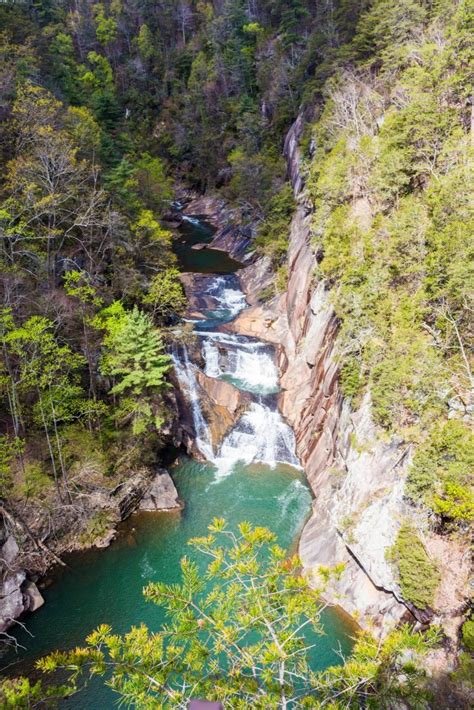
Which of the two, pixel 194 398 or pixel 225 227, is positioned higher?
pixel 225 227

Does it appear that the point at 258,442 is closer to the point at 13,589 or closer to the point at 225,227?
the point at 13,589

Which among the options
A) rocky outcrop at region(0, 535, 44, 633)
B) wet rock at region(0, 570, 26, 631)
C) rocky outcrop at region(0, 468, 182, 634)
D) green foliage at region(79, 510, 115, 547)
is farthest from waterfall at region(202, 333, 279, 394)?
wet rock at region(0, 570, 26, 631)

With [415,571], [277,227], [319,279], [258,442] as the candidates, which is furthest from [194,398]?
[277,227]

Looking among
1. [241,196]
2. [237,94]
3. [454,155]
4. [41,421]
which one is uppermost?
[237,94]

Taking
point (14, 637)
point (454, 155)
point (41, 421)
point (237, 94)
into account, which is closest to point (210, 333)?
point (41, 421)

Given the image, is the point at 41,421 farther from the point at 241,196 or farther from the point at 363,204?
the point at 241,196

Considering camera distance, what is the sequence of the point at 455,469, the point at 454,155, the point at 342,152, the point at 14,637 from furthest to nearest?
the point at 342,152, the point at 454,155, the point at 14,637, the point at 455,469

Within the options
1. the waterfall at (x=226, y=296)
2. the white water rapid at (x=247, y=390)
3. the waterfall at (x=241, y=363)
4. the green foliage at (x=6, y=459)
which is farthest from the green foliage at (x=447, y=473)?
the waterfall at (x=226, y=296)

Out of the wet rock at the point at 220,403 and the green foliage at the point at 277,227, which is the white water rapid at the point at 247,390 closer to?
the wet rock at the point at 220,403
